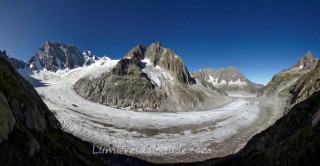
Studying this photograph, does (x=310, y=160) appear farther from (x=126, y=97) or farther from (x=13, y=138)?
(x=126, y=97)

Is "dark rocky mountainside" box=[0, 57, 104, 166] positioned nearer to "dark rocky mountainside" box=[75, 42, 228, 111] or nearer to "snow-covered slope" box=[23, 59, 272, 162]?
"snow-covered slope" box=[23, 59, 272, 162]

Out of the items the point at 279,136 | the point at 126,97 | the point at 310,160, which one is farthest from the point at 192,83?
the point at 310,160

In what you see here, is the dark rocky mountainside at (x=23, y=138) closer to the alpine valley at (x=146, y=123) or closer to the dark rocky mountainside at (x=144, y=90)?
the alpine valley at (x=146, y=123)

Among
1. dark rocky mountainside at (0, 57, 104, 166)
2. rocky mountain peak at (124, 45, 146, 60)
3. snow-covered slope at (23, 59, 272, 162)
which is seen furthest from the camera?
rocky mountain peak at (124, 45, 146, 60)

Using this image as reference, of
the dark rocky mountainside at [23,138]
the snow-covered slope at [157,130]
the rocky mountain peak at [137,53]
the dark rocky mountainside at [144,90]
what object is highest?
the rocky mountain peak at [137,53]

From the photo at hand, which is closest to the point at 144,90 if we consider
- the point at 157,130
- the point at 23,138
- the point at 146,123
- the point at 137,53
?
the point at 146,123

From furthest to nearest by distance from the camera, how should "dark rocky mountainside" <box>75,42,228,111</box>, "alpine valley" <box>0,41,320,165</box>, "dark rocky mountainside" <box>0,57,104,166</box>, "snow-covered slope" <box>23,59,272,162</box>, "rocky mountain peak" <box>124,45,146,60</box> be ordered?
A: "rocky mountain peak" <box>124,45,146,60</box>
"dark rocky mountainside" <box>75,42,228,111</box>
"snow-covered slope" <box>23,59,272,162</box>
"alpine valley" <box>0,41,320,165</box>
"dark rocky mountainside" <box>0,57,104,166</box>

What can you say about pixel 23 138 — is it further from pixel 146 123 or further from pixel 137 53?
pixel 137 53

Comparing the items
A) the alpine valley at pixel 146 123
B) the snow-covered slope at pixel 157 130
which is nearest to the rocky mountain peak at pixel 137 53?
the alpine valley at pixel 146 123

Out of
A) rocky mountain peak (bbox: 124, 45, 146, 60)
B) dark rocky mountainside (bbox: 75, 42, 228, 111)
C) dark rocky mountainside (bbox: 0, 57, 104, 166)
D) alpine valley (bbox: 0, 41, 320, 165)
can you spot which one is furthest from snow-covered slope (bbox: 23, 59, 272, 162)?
rocky mountain peak (bbox: 124, 45, 146, 60)
